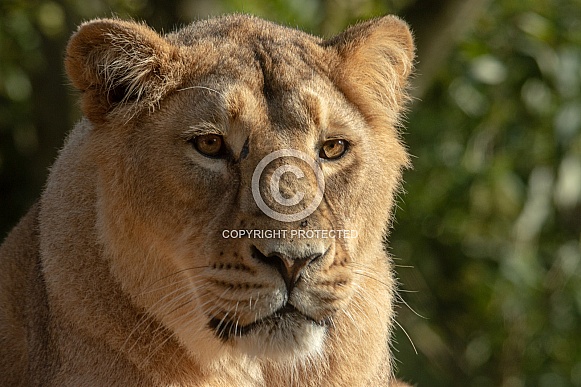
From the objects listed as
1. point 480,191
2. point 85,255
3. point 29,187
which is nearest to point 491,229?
point 480,191

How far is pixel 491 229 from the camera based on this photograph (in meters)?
8.76

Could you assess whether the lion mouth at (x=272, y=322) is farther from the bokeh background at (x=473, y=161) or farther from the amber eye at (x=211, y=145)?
the bokeh background at (x=473, y=161)

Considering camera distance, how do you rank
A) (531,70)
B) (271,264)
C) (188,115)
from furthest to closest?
(531,70), (188,115), (271,264)

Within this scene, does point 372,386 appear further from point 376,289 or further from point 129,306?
point 129,306

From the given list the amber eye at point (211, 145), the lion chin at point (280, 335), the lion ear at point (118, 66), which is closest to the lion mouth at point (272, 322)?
the lion chin at point (280, 335)

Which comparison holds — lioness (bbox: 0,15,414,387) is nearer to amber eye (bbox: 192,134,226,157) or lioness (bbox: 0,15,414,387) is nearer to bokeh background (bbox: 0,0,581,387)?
amber eye (bbox: 192,134,226,157)

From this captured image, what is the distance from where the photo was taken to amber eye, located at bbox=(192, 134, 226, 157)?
140 inches

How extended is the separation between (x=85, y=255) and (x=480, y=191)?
16.3ft

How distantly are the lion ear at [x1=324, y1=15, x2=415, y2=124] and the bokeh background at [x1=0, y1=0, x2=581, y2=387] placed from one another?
3.05 metres

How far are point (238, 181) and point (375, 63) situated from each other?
Result: 922 millimetres

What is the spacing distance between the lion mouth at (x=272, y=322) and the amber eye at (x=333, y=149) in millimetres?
570

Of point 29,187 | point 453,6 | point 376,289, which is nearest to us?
point 376,289

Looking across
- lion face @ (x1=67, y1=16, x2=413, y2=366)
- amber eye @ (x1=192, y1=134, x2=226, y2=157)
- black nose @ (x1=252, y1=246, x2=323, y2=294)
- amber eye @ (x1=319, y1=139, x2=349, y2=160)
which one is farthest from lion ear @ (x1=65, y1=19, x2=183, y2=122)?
black nose @ (x1=252, y1=246, x2=323, y2=294)

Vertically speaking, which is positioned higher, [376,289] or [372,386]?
[376,289]
